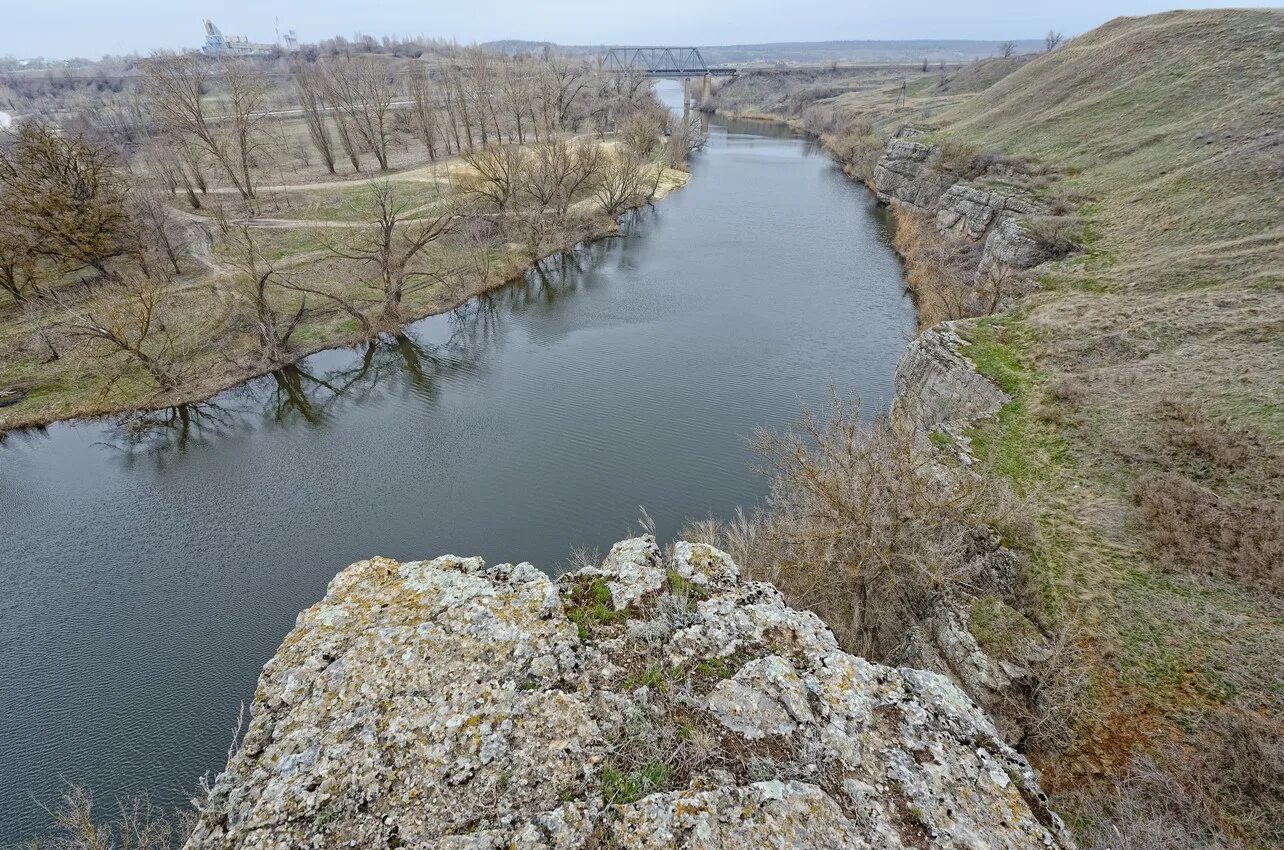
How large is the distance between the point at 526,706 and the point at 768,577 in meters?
6.87

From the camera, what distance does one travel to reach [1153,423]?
45.9 ft

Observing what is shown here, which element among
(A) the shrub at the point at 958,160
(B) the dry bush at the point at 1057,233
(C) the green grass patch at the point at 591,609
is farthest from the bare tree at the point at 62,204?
(A) the shrub at the point at 958,160

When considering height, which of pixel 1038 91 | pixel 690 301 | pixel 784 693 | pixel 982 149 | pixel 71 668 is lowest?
pixel 71 668

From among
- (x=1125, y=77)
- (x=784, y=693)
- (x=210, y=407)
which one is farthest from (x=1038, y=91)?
(x=210, y=407)

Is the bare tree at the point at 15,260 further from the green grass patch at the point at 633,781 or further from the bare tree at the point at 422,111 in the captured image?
the green grass patch at the point at 633,781

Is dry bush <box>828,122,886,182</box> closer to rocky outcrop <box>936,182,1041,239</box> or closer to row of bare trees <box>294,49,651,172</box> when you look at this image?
rocky outcrop <box>936,182,1041,239</box>

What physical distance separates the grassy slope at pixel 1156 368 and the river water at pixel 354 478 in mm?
7405

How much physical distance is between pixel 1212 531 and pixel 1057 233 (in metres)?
20.3

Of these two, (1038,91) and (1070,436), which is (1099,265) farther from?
(1038,91)

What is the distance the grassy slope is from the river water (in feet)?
24.3

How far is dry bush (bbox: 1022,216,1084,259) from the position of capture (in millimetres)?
25828

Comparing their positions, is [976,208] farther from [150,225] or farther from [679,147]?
[150,225]

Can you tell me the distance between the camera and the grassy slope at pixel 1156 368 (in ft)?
29.3

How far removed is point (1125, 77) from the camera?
3850 centimetres
